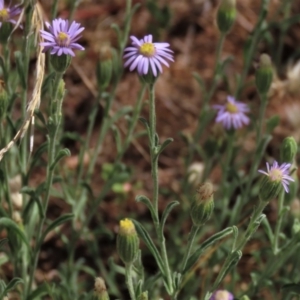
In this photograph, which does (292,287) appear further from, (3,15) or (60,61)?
(3,15)

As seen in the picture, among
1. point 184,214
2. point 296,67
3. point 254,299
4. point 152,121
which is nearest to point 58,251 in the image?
point 184,214

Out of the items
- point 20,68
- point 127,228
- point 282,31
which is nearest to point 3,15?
point 20,68

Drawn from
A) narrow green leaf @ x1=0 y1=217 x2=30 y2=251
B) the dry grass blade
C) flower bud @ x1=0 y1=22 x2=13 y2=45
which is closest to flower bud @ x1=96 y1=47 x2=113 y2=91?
the dry grass blade

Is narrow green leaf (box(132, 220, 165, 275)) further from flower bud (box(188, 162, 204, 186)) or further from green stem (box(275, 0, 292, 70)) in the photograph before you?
green stem (box(275, 0, 292, 70))

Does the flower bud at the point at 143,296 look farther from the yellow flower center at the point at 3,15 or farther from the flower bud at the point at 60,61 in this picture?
the yellow flower center at the point at 3,15

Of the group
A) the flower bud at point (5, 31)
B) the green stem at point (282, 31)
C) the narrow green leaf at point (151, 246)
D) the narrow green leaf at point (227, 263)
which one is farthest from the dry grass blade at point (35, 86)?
the green stem at point (282, 31)

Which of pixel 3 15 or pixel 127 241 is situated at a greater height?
pixel 3 15
